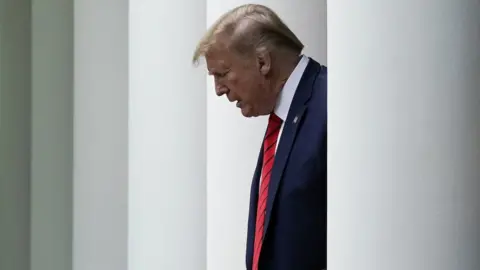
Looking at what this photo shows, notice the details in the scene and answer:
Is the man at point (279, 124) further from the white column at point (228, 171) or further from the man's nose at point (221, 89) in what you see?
the white column at point (228, 171)

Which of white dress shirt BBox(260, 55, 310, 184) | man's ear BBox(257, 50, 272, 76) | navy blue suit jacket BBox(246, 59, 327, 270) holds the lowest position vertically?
navy blue suit jacket BBox(246, 59, 327, 270)

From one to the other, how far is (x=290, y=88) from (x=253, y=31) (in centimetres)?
14

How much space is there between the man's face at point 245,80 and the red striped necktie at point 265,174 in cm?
4

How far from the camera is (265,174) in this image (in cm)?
169

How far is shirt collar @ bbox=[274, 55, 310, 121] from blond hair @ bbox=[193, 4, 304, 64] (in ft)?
0.14

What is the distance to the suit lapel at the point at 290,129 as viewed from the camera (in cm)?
160

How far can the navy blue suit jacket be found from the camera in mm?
1576
